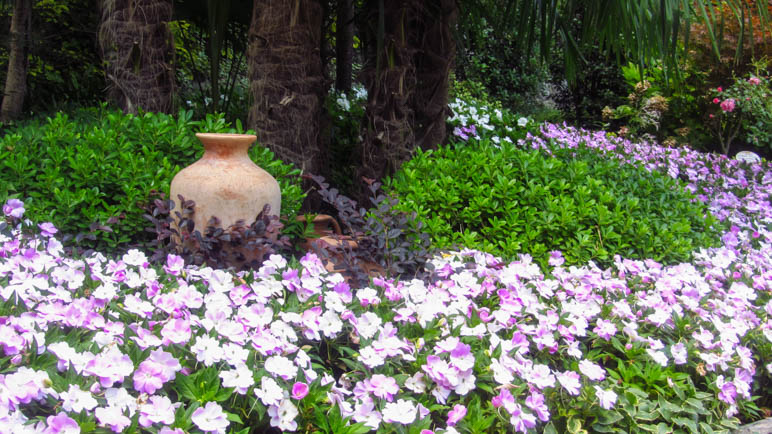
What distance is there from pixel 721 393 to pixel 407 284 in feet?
3.21

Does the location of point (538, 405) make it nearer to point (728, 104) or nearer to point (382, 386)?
point (382, 386)

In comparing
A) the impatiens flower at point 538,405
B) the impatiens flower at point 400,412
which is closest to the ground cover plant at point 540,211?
the impatiens flower at point 538,405

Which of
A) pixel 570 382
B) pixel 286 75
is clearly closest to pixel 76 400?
pixel 570 382

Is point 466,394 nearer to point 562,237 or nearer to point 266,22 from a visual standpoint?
point 562,237

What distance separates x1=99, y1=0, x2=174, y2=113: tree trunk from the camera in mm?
3453

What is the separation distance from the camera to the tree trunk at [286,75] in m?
3.38

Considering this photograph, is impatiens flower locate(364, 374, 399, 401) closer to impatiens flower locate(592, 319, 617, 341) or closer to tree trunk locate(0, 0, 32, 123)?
impatiens flower locate(592, 319, 617, 341)

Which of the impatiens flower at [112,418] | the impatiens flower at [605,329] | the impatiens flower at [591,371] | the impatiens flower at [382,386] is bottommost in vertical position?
the impatiens flower at [605,329]

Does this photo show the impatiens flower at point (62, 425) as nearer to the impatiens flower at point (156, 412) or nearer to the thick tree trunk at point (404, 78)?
the impatiens flower at point (156, 412)

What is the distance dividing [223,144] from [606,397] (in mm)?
1817

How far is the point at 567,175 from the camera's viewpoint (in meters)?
3.40

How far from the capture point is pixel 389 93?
3.77m

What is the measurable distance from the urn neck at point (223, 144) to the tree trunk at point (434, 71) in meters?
1.78

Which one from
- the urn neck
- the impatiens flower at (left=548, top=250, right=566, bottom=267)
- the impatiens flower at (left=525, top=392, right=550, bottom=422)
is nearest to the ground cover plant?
the impatiens flower at (left=548, top=250, right=566, bottom=267)
